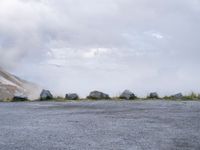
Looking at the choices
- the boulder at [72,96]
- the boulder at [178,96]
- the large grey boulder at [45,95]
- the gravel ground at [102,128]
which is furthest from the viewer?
the boulder at [72,96]

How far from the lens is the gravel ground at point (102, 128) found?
1423 cm

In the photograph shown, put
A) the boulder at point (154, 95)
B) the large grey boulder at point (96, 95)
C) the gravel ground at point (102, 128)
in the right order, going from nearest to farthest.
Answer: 1. the gravel ground at point (102, 128)
2. the boulder at point (154, 95)
3. the large grey boulder at point (96, 95)

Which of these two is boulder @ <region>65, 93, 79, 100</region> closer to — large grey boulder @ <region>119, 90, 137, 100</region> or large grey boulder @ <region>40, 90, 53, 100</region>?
large grey boulder @ <region>40, 90, 53, 100</region>

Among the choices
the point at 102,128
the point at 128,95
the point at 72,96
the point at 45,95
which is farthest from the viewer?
the point at 72,96

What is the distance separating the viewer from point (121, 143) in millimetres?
14398

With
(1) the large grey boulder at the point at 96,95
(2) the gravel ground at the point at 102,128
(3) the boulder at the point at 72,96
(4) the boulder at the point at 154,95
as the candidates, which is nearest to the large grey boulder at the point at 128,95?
(4) the boulder at the point at 154,95

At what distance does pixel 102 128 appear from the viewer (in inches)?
692

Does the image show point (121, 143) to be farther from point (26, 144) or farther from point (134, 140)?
point (26, 144)

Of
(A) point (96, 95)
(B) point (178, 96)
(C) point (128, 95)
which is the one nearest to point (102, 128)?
(C) point (128, 95)

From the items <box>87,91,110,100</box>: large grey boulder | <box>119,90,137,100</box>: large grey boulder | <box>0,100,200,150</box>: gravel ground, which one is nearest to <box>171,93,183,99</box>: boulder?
<box>119,90,137,100</box>: large grey boulder

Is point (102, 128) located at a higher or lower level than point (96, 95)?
lower

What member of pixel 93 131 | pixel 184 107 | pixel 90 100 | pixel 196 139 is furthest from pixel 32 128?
pixel 90 100

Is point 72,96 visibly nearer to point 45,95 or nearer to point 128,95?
point 45,95

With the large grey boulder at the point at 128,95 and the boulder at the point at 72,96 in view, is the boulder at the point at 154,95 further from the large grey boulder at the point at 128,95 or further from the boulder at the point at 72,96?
the boulder at the point at 72,96
